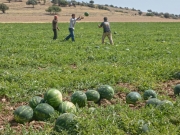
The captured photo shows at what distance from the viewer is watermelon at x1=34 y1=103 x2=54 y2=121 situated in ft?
18.2

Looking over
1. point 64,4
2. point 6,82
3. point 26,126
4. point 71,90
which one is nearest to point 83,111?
point 26,126

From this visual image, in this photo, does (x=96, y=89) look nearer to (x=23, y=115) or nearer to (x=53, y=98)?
(x=53, y=98)

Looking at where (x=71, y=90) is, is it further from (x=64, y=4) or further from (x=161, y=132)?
(x=64, y=4)

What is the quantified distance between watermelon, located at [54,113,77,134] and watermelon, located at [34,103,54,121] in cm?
71

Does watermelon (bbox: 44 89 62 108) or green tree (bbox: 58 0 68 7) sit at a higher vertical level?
green tree (bbox: 58 0 68 7)

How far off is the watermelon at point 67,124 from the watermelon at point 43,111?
0.71 metres

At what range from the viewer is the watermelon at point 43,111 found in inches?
218

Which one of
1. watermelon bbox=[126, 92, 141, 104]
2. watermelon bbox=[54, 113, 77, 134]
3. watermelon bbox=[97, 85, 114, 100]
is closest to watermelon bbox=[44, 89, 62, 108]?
watermelon bbox=[54, 113, 77, 134]

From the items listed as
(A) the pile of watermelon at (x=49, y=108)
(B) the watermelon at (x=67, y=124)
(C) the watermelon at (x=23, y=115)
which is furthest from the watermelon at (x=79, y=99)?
(B) the watermelon at (x=67, y=124)

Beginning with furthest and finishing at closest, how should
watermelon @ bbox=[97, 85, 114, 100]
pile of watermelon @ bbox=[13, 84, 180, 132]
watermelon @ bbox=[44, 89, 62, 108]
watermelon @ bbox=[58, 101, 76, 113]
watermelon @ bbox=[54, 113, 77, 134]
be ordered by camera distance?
watermelon @ bbox=[97, 85, 114, 100] → watermelon @ bbox=[44, 89, 62, 108] → watermelon @ bbox=[58, 101, 76, 113] → pile of watermelon @ bbox=[13, 84, 180, 132] → watermelon @ bbox=[54, 113, 77, 134]

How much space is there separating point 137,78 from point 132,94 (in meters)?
2.47

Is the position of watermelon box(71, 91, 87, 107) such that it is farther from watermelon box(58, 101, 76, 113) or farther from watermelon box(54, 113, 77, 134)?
watermelon box(54, 113, 77, 134)

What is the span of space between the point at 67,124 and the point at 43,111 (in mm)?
968

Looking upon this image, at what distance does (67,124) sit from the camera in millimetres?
4746
